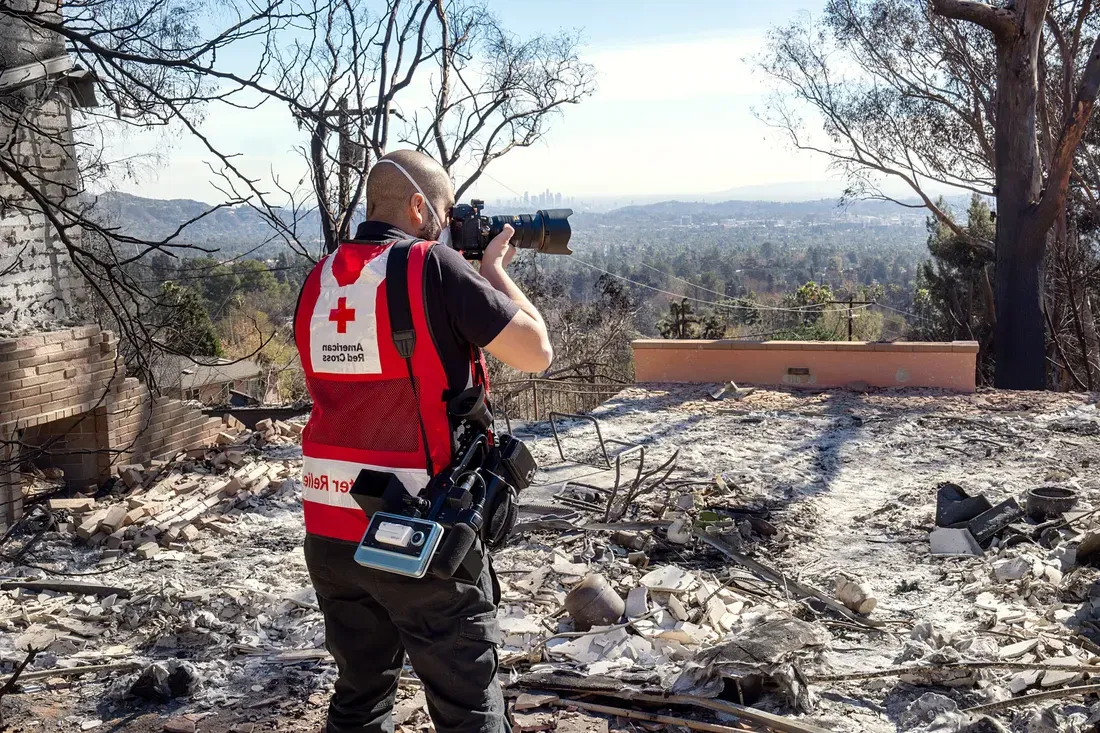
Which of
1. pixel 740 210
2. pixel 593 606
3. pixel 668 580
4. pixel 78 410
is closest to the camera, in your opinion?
pixel 593 606

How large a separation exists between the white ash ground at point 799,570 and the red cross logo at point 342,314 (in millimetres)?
1972

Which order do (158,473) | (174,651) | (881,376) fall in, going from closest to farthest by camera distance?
(174,651) → (158,473) → (881,376)

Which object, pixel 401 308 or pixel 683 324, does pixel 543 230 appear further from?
pixel 683 324

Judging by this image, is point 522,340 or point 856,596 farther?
point 856,596

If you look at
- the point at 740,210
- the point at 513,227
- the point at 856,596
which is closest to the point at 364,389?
the point at 513,227

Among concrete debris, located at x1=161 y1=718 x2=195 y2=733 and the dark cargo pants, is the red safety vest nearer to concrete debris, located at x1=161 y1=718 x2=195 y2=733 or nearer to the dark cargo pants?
the dark cargo pants

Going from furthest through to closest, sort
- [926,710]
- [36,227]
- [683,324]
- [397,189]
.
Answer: [683,324] < [36,227] < [926,710] < [397,189]

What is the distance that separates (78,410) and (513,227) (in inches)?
246

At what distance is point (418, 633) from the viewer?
2.19 metres

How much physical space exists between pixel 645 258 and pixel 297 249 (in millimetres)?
57515

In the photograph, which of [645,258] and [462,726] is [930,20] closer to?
[462,726]

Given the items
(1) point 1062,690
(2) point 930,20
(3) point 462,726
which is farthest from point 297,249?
(2) point 930,20

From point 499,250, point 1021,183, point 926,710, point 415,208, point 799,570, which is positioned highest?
point 1021,183

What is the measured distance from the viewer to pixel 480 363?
2418 mm
